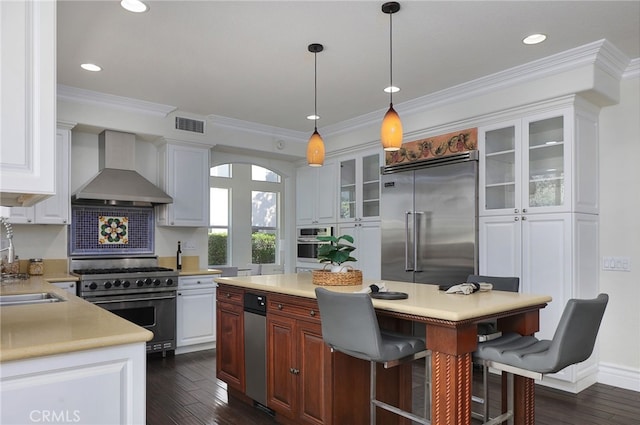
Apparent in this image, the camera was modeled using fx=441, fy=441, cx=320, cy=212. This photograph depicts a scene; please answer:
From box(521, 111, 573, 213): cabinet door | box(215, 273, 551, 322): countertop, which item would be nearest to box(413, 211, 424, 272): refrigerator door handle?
box(521, 111, 573, 213): cabinet door

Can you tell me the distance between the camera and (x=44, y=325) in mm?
1849

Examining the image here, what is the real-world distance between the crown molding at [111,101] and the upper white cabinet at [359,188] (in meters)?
2.30

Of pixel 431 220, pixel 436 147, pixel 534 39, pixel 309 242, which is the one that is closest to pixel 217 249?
pixel 309 242

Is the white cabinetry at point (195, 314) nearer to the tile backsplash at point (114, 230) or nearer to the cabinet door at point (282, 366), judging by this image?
the tile backsplash at point (114, 230)

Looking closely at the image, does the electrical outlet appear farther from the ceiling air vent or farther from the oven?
the ceiling air vent


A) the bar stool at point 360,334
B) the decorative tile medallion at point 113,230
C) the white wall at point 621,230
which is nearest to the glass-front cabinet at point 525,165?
the white wall at point 621,230

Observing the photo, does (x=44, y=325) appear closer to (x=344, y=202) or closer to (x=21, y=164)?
(x=21, y=164)

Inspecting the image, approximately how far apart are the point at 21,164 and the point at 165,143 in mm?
3797

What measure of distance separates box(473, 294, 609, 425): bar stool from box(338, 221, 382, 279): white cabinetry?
10.0 feet

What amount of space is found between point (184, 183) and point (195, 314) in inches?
60.5

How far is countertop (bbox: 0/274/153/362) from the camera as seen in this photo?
1509mm

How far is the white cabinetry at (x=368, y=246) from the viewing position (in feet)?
17.6

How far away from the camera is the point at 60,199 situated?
4484mm

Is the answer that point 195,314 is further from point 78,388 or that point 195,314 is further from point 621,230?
point 621,230
